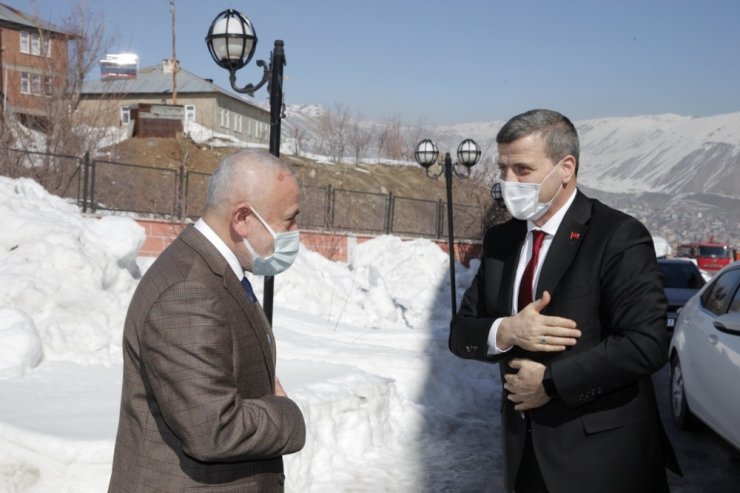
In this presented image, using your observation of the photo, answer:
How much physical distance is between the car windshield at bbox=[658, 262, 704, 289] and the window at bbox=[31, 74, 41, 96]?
16.6m

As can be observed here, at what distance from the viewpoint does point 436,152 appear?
20891 mm

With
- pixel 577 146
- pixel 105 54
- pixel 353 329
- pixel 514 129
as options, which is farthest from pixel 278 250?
pixel 105 54

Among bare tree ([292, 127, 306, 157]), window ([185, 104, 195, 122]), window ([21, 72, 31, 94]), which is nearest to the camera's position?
window ([21, 72, 31, 94])

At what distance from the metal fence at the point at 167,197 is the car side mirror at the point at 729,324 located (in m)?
13.6

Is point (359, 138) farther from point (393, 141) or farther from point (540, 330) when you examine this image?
point (540, 330)

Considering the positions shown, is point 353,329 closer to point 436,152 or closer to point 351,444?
point 351,444

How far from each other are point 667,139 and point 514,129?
529 ft

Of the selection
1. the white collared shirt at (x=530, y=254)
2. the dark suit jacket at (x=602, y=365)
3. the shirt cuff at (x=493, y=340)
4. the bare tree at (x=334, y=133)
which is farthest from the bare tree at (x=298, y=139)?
the dark suit jacket at (x=602, y=365)

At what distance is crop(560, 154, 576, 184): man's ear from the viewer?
10.6 ft

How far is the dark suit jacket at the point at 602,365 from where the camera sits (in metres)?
2.87

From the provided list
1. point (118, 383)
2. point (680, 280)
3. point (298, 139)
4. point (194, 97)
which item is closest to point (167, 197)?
point (680, 280)

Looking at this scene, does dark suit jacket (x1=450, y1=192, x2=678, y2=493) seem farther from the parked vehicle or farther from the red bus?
the red bus

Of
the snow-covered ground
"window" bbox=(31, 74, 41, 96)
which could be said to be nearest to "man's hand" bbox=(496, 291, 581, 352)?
the snow-covered ground

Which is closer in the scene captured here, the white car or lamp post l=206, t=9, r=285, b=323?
the white car
